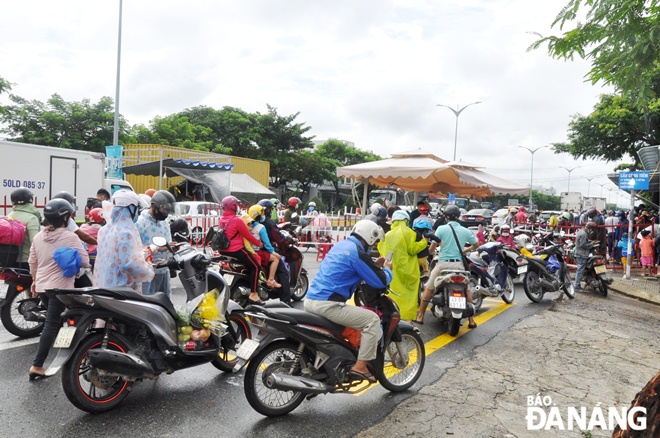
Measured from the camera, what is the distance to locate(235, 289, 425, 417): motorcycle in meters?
3.65

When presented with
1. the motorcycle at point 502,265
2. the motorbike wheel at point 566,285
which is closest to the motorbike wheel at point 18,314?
the motorcycle at point 502,265

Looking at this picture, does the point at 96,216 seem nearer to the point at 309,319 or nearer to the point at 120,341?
the point at 120,341

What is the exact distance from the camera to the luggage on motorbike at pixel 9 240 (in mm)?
5258

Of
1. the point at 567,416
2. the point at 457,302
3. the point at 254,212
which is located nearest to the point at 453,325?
the point at 457,302

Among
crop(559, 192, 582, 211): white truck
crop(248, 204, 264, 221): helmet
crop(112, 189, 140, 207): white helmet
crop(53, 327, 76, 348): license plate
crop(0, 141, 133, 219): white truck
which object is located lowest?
Answer: crop(53, 327, 76, 348): license plate

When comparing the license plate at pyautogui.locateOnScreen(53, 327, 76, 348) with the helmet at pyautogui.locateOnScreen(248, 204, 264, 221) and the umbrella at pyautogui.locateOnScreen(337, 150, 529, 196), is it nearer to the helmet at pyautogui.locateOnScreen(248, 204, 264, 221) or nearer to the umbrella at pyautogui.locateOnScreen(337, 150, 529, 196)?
the helmet at pyautogui.locateOnScreen(248, 204, 264, 221)

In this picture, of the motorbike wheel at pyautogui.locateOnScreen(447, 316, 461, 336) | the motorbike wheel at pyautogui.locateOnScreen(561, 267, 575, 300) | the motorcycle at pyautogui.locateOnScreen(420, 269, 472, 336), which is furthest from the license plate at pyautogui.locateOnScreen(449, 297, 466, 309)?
the motorbike wheel at pyautogui.locateOnScreen(561, 267, 575, 300)

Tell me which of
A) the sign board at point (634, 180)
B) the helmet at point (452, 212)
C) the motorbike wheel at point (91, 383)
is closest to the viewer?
the motorbike wheel at point (91, 383)

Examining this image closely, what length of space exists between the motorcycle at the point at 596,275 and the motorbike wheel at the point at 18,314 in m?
9.41

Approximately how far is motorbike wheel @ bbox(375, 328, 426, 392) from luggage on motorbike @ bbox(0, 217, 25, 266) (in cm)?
412

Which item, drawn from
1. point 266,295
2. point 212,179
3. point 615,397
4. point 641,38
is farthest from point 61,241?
point 212,179

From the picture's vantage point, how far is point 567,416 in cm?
404

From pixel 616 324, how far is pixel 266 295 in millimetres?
5258

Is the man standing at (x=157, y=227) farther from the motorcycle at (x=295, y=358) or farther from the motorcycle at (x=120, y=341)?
the motorcycle at (x=295, y=358)
